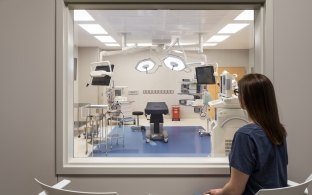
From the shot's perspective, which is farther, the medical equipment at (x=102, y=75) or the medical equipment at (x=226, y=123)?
the medical equipment at (x=102, y=75)

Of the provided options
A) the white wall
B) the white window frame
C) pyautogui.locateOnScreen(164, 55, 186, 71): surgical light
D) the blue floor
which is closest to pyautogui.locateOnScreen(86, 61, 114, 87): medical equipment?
pyautogui.locateOnScreen(164, 55, 186, 71): surgical light

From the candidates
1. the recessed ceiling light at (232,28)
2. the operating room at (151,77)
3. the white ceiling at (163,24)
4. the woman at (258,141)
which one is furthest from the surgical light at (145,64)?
the woman at (258,141)

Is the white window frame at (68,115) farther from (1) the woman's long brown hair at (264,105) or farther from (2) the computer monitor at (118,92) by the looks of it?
(2) the computer monitor at (118,92)

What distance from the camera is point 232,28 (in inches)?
244

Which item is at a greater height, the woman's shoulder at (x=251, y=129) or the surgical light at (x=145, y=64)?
the surgical light at (x=145, y=64)

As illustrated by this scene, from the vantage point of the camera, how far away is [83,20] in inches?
207

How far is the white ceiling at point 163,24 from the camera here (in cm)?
470

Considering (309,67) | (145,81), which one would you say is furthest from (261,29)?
(145,81)

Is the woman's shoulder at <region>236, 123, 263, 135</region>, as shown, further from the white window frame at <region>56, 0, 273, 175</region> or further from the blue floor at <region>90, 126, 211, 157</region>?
the blue floor at <region>90, 126, 211, 157</region>

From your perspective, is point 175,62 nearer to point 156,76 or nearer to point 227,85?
point 227,85

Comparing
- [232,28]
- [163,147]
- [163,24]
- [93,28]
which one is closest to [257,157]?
[163,147]

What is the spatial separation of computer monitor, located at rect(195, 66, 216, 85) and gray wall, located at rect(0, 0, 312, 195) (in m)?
2.12

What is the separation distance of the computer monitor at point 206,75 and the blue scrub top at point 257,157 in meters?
2.74

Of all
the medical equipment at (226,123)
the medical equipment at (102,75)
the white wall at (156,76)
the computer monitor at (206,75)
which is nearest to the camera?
the medical equipment at (226,123)
